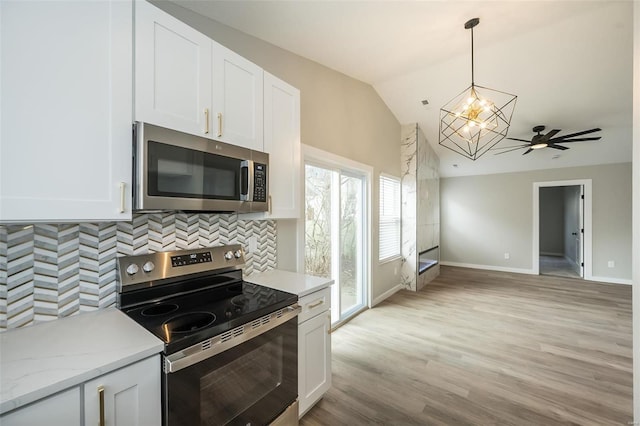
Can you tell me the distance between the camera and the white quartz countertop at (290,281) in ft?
5.81

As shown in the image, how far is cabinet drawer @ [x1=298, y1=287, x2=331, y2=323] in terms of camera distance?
172cm

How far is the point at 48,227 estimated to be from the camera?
120 cm

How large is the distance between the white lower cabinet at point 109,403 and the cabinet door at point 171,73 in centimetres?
106

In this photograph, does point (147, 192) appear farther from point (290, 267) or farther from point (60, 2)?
point (290, 267)

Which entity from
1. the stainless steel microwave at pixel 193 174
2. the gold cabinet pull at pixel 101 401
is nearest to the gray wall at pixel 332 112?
the stainless steel microwave at pixel 193 174

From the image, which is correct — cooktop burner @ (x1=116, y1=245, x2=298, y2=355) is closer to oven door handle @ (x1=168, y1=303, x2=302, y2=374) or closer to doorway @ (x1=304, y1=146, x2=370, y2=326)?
oven door handle @ (x1=168, y1=303, x2=302, y2=374)

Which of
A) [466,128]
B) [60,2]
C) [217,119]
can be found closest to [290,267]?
[217,119]

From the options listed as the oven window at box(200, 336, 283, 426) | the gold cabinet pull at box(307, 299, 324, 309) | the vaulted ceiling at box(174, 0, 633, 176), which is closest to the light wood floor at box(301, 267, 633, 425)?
the oven window at box(200, 336, 283, 426)

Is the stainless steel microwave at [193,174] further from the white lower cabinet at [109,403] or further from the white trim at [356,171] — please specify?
the white trim at [356,171]

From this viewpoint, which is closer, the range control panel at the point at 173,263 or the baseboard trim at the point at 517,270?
the range control panel at the point at 173,263

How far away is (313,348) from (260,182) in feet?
3.91

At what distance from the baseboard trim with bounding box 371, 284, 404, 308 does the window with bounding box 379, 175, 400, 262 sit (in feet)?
1.86

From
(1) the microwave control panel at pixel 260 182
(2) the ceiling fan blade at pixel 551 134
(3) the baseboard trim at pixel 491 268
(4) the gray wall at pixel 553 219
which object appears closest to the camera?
(1) the microwave control panel at pixel 260 182

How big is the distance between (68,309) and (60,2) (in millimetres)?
1314
